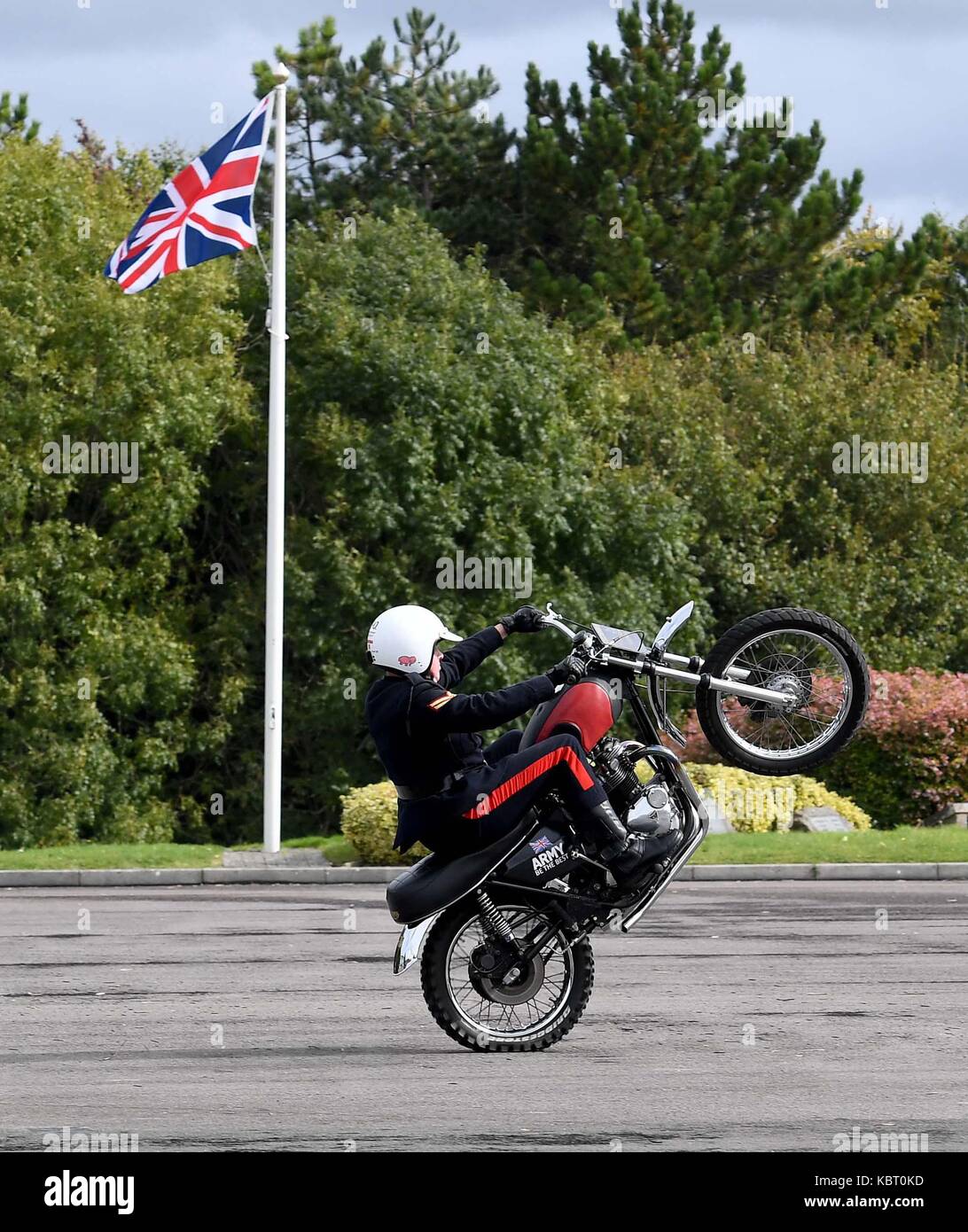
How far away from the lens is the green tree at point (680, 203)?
38031 millimetres

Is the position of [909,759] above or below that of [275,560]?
below

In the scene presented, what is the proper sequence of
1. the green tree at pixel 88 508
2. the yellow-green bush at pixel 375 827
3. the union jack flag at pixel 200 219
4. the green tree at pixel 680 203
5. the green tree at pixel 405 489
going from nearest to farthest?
the yellow-green bush at pixel 375 827, the union jack flag at pixel 200 219, the green tree at pixel 88 508, the green tree at pixel 405 489, the green tree at pixel 680 203

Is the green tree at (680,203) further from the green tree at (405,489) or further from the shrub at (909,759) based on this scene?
the shrub at (909,759)

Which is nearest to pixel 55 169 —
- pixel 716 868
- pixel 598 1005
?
pixel 716 868

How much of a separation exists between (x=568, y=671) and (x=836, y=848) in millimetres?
12003

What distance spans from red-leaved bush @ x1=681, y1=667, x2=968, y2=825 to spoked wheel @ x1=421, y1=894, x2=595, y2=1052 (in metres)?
16.4

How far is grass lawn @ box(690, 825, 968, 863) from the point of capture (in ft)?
62.5

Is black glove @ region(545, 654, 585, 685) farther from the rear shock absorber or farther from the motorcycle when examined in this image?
the rear shock absorber

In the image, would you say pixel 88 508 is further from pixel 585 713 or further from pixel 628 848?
pixel 628 848

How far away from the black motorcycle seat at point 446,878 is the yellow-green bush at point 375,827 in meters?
11.5

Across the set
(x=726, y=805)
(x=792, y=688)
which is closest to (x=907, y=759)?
(x=726, y=805)

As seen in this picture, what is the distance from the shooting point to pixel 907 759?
24.6 m

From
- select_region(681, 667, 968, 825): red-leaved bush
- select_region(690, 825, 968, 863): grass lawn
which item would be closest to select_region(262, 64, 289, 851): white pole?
select_region(690, 825, 968, 863): grass lawn

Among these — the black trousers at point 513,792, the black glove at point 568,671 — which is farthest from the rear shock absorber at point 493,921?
the black glove at point 568,671
